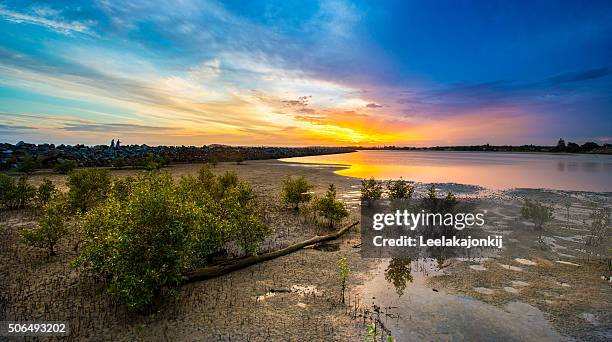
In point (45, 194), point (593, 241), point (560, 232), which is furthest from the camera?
point (45, 194)

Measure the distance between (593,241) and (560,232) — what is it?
2.49 m

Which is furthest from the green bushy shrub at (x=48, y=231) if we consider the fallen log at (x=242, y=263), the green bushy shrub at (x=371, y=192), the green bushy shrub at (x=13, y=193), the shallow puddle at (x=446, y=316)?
the green bushy shrub at (x=371, y=192)

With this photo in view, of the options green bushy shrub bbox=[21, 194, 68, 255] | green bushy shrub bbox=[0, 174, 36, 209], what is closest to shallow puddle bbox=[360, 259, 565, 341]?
green bushy shrub bbox=[21, 194, 68, 255]

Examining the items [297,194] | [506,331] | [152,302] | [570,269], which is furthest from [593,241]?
[152,302]

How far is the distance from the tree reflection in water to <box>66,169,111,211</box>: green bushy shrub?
26322 mm

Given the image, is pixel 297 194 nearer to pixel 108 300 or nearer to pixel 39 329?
pixel 108 300

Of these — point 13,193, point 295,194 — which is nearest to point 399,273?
point 295,194

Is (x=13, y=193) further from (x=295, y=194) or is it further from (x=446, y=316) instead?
(x=446, y=316)

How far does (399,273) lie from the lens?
17.0 meters

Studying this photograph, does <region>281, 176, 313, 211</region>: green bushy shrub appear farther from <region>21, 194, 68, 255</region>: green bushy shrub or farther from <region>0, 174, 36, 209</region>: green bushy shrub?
<region>0, 174, 36, 209</region>: green bushy shrub

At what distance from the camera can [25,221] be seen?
958 inches

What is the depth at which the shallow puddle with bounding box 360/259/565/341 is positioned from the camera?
11.2m

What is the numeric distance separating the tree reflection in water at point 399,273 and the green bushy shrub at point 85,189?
A: 86.4ft

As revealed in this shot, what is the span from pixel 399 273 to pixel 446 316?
14.9 feet
